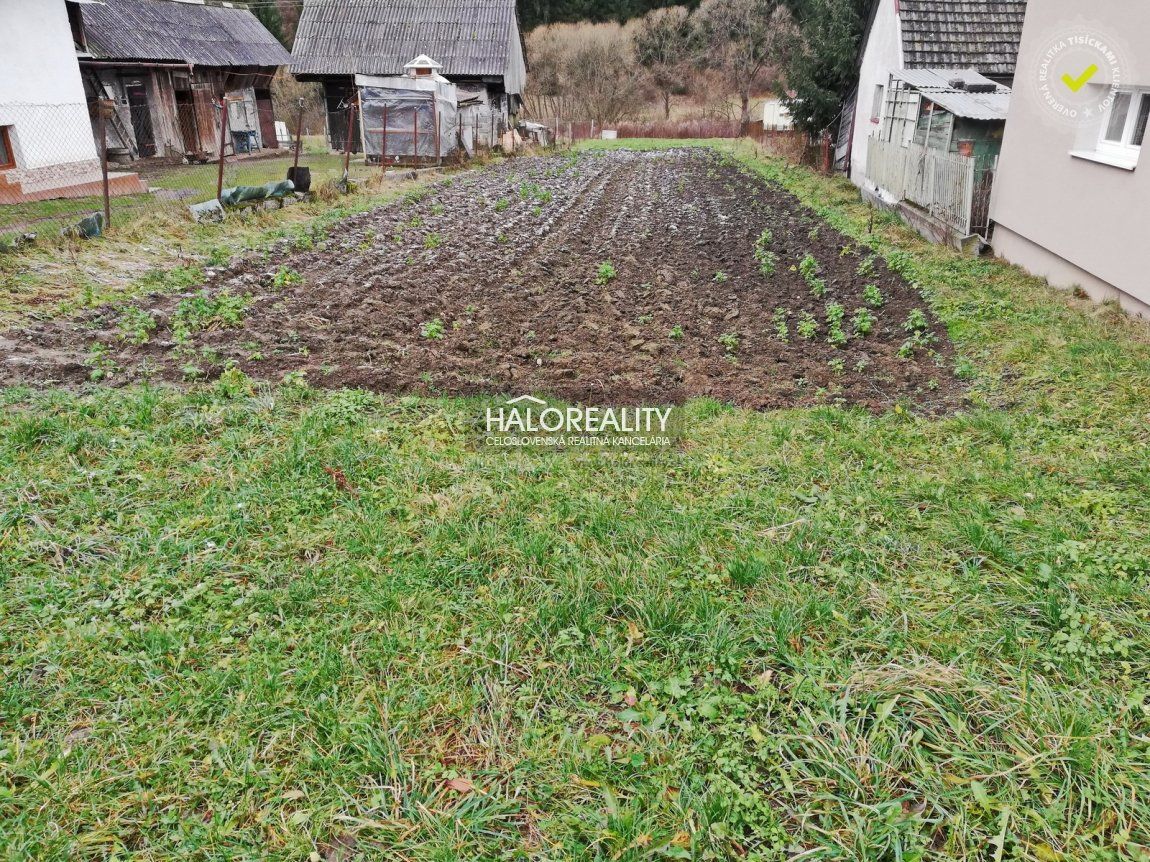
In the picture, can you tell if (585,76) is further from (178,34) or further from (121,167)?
(121,167)

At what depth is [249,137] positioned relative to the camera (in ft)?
88.0

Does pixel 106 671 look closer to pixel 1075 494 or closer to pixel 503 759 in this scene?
pixel 503 759

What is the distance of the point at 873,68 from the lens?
17234 millimetres

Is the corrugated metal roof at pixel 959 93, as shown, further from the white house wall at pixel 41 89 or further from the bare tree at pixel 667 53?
the bare tree at pixel 667 53

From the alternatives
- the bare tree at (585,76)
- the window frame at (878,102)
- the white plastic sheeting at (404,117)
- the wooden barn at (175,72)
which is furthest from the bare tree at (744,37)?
the window frame at (878,102)

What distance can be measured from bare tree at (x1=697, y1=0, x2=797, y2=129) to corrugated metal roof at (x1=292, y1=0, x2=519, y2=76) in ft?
67.1

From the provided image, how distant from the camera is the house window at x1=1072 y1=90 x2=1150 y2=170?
7672 mm

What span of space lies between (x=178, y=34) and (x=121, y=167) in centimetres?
656

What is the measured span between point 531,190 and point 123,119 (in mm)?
12938

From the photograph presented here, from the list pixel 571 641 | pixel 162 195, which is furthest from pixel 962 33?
pixel 162 195

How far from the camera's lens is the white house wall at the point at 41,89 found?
48.2 ft

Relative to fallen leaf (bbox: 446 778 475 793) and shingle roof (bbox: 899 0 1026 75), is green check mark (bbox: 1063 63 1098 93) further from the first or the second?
fallen leaf (bbox: 446 778 475 793)

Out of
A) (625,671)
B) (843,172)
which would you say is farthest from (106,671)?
(843,172)

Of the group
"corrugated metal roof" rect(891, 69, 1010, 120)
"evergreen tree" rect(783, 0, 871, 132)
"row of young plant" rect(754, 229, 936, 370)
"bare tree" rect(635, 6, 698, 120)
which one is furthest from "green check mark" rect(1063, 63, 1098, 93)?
"bare tree" rect(635, 6, 698, 120)
